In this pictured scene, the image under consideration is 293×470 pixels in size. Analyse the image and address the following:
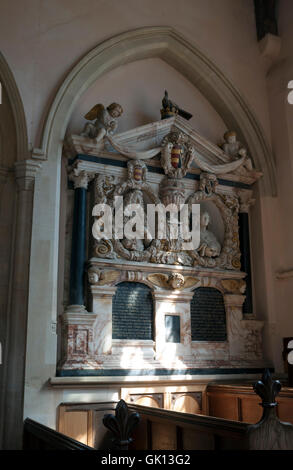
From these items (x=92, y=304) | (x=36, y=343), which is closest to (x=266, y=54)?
(x=92, y=304)

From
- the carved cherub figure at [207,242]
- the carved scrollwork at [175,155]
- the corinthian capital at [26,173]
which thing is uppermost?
the carved scrollwork at [175,155]

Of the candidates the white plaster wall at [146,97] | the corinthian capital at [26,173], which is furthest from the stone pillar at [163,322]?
the white plaster wall at [146,97]

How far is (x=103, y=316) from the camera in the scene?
6758 mm

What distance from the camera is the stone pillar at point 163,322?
23.1 ft

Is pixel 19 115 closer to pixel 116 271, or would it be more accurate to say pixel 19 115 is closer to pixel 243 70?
pixel 116 271

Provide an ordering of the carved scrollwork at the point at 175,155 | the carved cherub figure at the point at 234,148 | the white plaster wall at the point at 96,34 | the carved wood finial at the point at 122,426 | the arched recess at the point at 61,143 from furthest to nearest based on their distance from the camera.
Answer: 1. the carved cherub figure at the point at 234,148
2. the carved scrollwork at the point at 175,155
3. the white plaster wall at the point at 96,34
4. the arched recess at the point at 61,143
5. the carved wood finial at the point at 122,426

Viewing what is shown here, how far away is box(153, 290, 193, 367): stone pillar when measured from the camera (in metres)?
7.04

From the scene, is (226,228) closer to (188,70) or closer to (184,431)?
(188,70)

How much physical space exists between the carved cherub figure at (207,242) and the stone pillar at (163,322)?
0.70 m

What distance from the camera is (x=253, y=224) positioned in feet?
27.5

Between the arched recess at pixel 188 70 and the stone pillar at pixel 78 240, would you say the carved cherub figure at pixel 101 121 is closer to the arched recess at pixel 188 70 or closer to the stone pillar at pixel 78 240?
the arched recess at pixel 188 70
